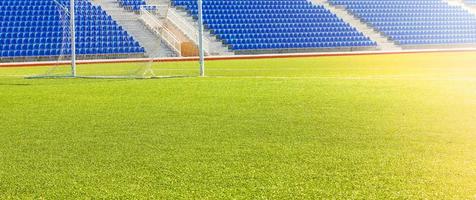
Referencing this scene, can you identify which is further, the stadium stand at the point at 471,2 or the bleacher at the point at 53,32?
the stadium stand at the point at 471,2

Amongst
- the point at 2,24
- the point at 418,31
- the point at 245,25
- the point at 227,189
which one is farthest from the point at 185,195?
the point at 418,31

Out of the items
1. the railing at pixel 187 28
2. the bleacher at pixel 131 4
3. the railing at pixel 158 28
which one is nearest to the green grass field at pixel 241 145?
the railing at pixel 158 28

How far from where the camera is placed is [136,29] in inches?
909

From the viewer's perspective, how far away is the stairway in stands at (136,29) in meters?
21.6

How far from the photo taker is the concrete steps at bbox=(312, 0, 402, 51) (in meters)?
30.3

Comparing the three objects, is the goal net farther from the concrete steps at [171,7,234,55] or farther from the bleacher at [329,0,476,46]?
the bleacher at [329,0,476,46]

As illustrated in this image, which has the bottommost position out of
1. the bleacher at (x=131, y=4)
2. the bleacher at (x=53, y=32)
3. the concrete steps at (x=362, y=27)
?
the concrete steps at (x=362, y=27)

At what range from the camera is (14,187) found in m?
3.61

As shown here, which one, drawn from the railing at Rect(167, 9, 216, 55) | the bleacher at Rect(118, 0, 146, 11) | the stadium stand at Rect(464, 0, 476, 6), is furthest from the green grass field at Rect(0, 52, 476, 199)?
the stadium stand at Rect(464, 0, 476, 6)

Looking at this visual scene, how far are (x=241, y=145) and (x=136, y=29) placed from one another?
61.7 feet

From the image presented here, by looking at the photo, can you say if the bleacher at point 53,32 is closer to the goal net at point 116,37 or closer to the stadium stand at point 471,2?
the goal net at point 116,37

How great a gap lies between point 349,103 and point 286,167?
399 cm

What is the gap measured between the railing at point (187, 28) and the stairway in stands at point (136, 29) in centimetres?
242

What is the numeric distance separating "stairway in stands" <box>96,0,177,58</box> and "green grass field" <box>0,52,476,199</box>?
1226cm
